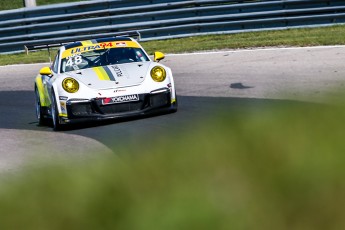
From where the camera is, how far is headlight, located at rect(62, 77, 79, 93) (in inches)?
404

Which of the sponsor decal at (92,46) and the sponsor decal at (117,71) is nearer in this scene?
the sponsor decal at (117,71)

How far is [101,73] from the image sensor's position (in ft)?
34.8

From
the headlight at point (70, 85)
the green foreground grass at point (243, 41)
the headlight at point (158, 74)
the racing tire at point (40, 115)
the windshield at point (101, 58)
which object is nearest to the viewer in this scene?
the headlight at point (70, 85)

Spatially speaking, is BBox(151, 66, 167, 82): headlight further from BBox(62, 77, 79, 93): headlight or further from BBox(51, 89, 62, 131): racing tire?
BBox(51, 89, 62, 131): racing tire

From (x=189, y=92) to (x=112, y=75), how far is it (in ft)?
7.77

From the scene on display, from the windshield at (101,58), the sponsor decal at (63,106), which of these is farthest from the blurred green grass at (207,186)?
the windshield at (101,58)

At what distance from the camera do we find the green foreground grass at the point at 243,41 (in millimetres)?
16797

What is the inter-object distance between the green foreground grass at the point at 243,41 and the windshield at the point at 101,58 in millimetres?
5923

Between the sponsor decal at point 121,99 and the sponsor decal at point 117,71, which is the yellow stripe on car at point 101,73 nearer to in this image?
the sponsor decal at point 117,71

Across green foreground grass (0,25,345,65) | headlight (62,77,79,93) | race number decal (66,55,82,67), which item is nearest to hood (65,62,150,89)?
headlight (62,77,79,93)

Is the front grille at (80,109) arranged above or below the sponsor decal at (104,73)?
below

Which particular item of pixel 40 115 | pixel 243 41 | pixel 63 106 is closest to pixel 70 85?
pixel 63 106

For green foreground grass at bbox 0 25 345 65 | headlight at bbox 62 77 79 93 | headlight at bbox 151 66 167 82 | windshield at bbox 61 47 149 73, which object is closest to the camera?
headlight at bbox 62 77 79 93

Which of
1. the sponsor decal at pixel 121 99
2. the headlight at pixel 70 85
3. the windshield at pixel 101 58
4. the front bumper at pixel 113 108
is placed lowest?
the front bumper at pixel 113 108
